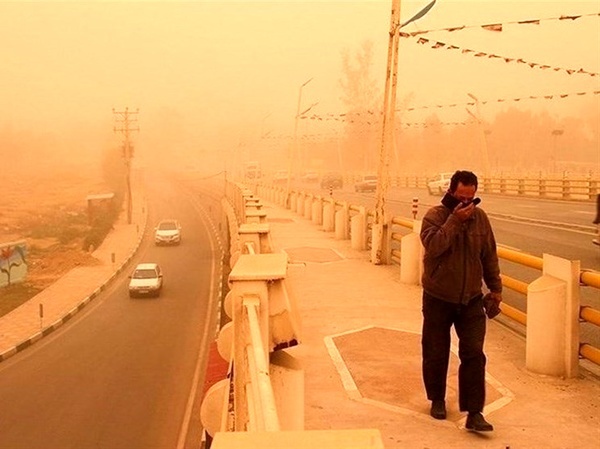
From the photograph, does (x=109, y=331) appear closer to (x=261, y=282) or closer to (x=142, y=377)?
(x=142, y=377)

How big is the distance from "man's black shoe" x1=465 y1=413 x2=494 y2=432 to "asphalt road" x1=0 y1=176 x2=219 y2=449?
11.9m

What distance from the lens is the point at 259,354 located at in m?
2.77

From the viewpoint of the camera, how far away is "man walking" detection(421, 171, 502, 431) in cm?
489

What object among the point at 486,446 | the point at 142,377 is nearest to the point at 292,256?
the point at 142,377

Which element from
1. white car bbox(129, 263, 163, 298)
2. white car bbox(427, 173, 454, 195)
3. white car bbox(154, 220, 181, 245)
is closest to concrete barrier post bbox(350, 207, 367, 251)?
white car bbox(129, 263, 163, 298)

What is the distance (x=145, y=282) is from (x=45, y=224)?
39.4 metres

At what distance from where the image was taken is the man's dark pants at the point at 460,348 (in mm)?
4938

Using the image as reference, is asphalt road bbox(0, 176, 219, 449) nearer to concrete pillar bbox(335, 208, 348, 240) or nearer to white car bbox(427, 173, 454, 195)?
concrete pillar bbox(335, 208, 348, 240)

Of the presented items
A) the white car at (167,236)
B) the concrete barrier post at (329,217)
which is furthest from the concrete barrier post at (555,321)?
the white car at (167,236)

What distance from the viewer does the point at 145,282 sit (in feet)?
115

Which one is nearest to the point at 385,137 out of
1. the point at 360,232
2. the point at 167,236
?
the point at 360,232

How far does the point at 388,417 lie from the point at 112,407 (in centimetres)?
1541

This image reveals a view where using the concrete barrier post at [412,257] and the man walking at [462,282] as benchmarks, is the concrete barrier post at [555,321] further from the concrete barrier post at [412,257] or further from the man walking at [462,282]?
the concrete barrier post at [412,257]

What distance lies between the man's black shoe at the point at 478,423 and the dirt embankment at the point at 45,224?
1275 inches
